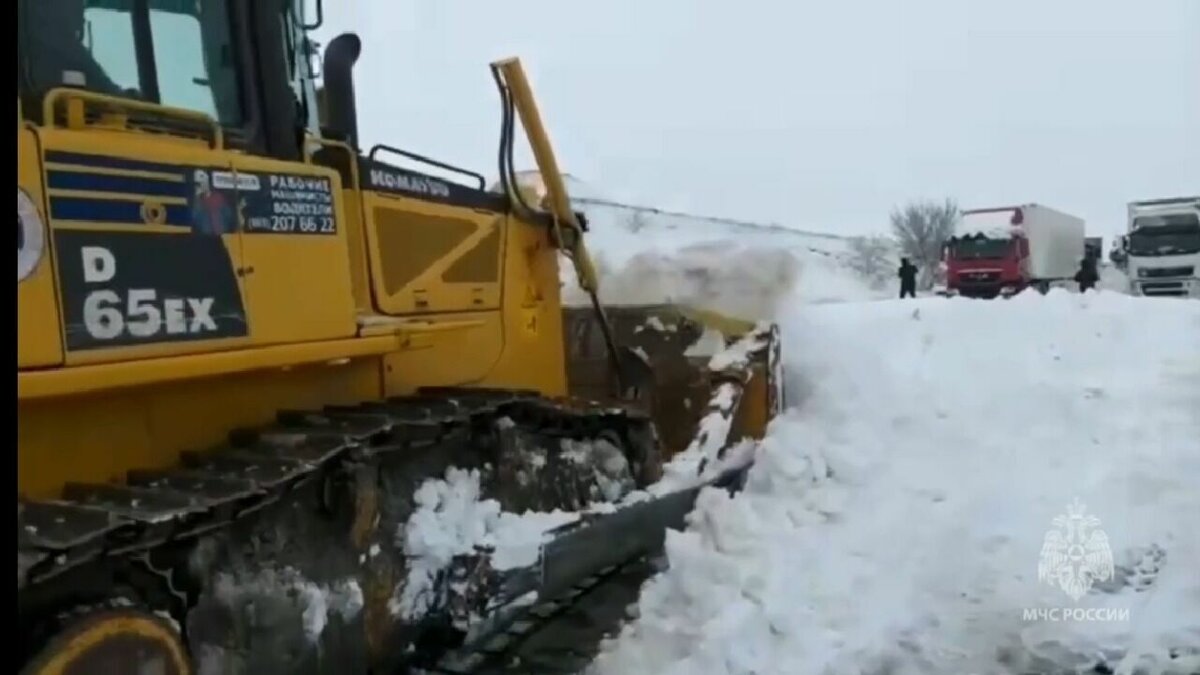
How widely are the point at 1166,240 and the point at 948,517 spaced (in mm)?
21972

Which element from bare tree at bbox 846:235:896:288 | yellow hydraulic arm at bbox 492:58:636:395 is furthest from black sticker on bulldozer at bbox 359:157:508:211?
bare tree at bbox 846:235:896:288

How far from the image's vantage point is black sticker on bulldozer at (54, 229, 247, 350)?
293 centimetres

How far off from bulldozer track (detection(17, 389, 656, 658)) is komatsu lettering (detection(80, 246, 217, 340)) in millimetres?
413

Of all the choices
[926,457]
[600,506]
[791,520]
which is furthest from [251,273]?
[926,457]

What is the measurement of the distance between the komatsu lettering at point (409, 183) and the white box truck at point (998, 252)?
973 inches

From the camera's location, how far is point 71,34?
10.7 ft

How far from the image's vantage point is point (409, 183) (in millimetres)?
4797

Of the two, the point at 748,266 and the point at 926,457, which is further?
the point at 748,266

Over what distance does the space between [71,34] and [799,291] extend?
916 centimetres

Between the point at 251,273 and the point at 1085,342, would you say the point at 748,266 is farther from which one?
the point at 251,273

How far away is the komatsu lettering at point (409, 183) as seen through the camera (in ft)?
15.1

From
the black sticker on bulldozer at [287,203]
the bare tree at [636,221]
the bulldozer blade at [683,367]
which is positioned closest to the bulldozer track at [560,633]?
the bulldozer blade at [683,367]

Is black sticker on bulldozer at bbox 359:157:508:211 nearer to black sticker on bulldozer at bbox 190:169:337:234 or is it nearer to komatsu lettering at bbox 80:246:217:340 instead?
black sticker on bulldozer at bbox 190:169:337:234

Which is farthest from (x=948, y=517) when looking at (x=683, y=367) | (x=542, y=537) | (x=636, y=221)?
(x=636, y=221)
